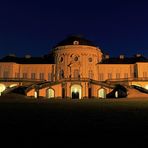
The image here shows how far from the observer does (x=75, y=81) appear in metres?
56.8

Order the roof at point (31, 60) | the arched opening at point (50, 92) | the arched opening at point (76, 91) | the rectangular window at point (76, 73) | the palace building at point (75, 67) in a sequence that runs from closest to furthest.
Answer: the arched opening at point (50, 92) → the arched opening at point (76, 91) → the palace building at point (75, 67) → the rectangular window at point (76, 73) → the roof at point (31, 60)

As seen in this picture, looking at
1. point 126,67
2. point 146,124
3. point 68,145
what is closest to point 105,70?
point 126,67

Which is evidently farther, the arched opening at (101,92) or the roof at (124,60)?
the roof at (124,60)

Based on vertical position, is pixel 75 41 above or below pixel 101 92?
above

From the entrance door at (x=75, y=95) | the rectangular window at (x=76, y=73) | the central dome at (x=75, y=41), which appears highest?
the central dome at (x=75, y=41)

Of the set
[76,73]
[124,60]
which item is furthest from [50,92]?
[124,60]

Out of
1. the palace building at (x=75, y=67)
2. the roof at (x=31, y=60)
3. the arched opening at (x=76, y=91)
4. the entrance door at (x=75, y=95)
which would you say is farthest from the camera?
the roof at (x=31, y=60)

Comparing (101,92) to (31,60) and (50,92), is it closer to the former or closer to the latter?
(50,92)

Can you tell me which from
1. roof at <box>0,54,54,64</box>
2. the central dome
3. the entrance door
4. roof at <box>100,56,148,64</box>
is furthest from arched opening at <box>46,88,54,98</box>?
roof at <box>100,56,148,64</box>

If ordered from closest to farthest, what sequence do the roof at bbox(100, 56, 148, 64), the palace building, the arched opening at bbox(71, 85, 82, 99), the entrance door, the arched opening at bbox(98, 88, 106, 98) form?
the arched opening at bbox(98, 88, 106, 98), the arched opening at bbox(71, 85, 82, 99), the entrance door, the palace building, the roof at bbox(100, 56, 148, 64)

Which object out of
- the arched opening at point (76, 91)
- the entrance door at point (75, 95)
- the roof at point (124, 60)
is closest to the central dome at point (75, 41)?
the roof at point (124, 60)

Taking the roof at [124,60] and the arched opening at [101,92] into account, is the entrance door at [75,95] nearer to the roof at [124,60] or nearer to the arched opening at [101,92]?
the arched opening at [101,92]

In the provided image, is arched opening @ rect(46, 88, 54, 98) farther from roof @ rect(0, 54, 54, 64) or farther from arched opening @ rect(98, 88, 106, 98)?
roof @ rect(0, 54, 54, 64)

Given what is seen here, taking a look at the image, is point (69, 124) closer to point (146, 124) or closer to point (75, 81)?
point (146, 124)
